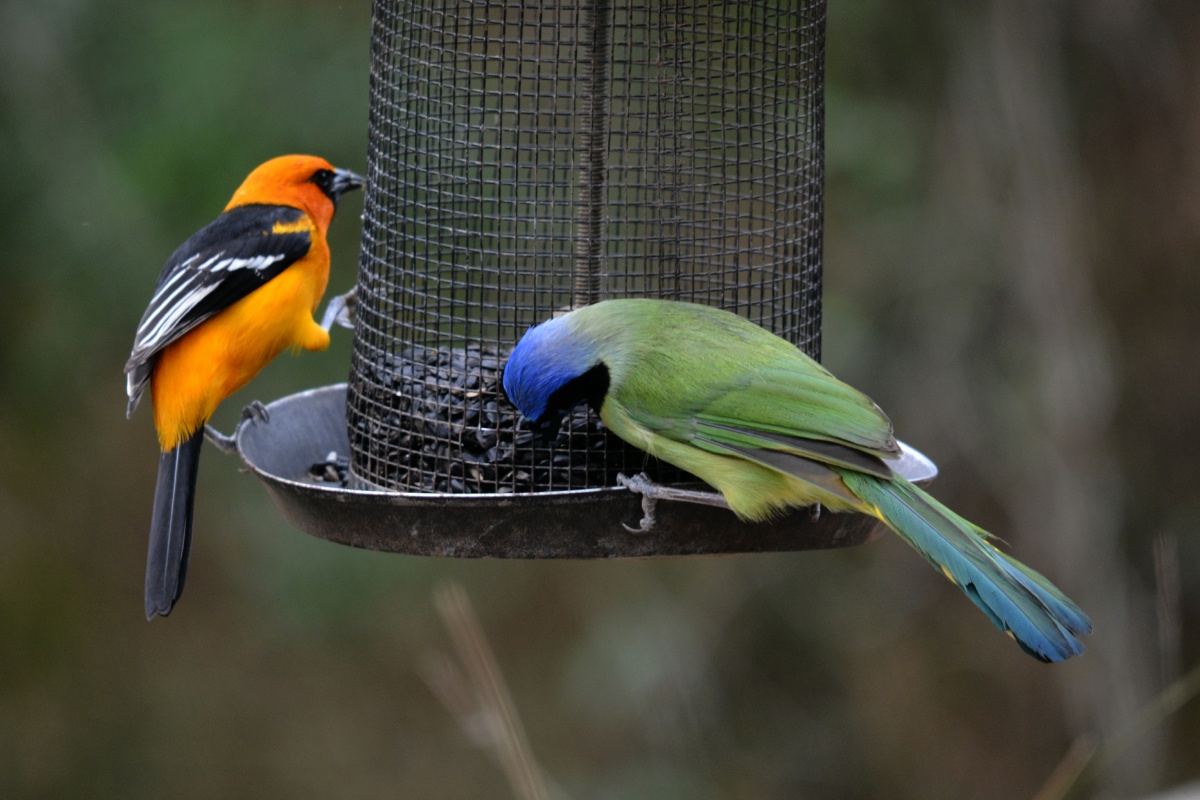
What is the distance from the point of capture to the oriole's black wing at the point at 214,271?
527 cm

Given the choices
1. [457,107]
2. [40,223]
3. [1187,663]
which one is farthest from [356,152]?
[1187,663]

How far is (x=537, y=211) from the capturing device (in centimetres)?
484

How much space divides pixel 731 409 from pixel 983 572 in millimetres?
908

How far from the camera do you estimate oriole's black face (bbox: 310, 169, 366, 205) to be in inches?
237

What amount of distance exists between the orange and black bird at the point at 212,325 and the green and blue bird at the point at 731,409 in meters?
1.65

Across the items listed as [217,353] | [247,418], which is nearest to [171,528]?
[247,418]

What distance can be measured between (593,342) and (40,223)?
385cm

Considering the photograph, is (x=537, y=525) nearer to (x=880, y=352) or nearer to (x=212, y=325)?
(x=212, y=325)

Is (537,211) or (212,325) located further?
(212,325)

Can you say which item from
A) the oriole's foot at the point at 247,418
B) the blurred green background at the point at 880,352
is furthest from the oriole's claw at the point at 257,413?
the blurred green background at the point at 880,352

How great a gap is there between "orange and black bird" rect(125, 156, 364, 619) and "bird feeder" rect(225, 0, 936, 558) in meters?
0.37

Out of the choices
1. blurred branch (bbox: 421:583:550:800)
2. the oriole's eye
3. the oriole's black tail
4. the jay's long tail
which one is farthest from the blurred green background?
blurred branch (bbox: 421:583:550:800)

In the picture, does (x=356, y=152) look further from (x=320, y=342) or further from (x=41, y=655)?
(x=41, y=655)

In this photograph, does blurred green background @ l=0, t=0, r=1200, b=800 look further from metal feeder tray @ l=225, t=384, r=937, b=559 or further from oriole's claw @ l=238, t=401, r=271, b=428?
metal feeder tray @ l=225, t=384, r=937, b=559
